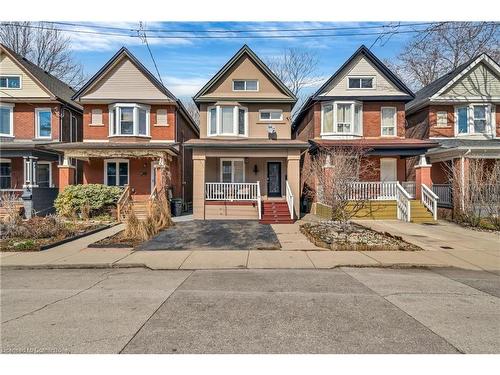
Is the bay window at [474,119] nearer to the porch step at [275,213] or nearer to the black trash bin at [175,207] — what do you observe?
the porch step at [275,213]

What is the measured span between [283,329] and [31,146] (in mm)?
20096

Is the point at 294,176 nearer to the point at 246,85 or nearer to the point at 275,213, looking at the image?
the point at 275,213

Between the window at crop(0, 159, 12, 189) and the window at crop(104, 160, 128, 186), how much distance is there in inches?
263

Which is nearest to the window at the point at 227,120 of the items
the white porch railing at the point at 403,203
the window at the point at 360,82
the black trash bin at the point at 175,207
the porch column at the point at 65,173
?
the black trash bin at the point at 175,207

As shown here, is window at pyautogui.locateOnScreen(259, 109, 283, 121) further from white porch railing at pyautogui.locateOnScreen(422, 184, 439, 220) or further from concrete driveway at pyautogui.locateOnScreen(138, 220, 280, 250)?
white porch railing at pyautogui.locateOnScreen(422, 184, 439, 220)

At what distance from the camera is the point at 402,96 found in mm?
20406

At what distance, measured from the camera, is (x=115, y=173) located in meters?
20.4

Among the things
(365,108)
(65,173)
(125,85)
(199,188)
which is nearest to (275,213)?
(199,188)

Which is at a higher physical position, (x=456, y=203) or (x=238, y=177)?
(x=238, y=177)

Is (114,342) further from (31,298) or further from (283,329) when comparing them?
(31,298)

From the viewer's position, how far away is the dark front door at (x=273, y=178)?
20870mm

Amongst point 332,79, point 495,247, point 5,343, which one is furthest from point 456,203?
point 5,343

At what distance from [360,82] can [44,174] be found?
2183cm

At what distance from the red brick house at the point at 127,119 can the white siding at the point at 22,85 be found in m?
3.16
